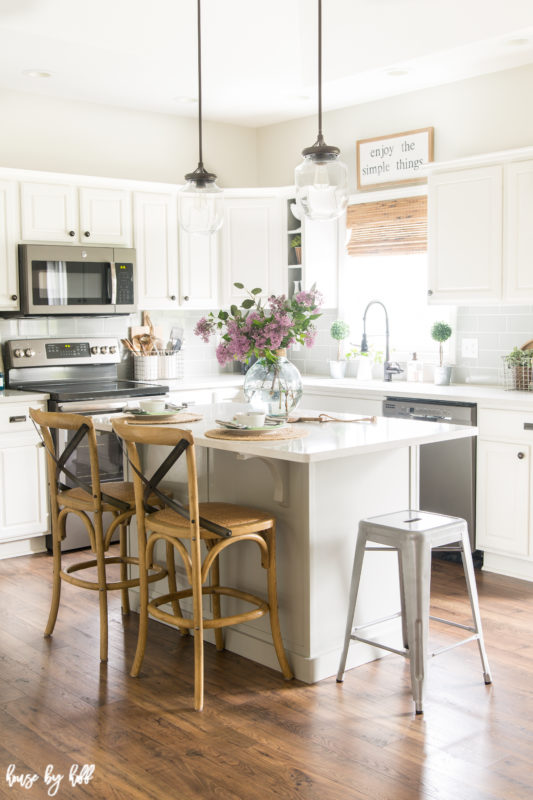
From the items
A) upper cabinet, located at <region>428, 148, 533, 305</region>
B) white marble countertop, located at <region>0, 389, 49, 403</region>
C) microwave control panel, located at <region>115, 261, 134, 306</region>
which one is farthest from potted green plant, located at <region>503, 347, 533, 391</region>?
white marble countertop, located at <region>0, 389, 49, 403</region>

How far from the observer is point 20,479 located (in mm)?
4836

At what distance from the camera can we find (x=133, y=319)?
5.95 metres

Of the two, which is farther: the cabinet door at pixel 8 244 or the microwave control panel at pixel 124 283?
the microwave control panel at pixel 124 283

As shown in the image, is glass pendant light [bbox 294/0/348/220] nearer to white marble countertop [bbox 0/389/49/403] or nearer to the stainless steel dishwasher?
the stainless steel dishwasher

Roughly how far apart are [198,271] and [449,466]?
2333 mm

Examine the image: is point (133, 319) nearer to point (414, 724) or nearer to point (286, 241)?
point (286, 241)

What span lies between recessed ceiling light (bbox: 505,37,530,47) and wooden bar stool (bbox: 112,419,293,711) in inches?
112

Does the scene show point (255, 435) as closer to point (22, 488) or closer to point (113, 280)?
point (22, 488)

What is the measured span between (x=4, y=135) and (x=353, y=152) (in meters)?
2.32

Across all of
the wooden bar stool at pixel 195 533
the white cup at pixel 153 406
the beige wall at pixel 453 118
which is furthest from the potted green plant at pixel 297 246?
the wooden bar stool at pixel 195 533

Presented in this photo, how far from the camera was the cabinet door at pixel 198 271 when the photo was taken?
5.84 metres

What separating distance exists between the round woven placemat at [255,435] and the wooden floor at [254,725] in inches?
35.6

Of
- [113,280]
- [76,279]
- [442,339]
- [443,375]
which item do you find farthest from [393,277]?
[76,279]

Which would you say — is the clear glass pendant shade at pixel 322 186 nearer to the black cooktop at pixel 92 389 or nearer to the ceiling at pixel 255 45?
the ceiling at pixel 255 45
